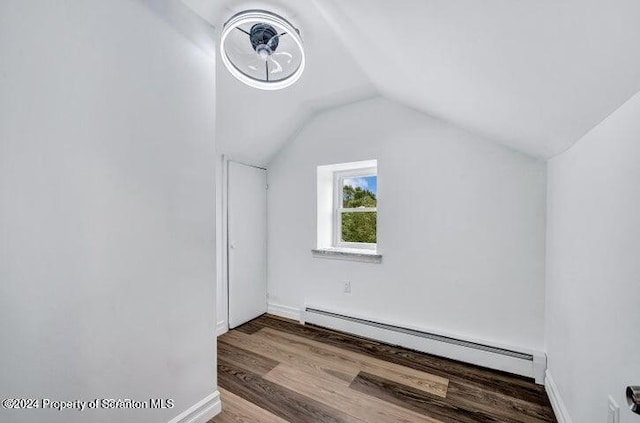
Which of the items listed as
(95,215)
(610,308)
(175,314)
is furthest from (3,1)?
(610,308)

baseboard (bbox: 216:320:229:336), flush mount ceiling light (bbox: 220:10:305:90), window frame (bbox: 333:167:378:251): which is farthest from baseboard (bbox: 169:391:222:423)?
flush mount ceiling light (bbox: 220:10:305:90)

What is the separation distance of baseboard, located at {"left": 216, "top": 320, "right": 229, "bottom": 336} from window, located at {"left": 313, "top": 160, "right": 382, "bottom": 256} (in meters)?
1.13

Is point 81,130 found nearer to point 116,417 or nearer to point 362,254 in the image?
point 116,417

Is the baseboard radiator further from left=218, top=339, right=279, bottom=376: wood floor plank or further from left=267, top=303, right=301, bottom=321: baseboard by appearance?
left=218, top=339, right=279, bottom=376: wood floor plank

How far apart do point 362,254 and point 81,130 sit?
6.79 feet

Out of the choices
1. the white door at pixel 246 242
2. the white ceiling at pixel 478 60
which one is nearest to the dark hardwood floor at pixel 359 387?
the white door at pixel 246 242

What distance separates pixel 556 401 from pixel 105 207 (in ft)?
8.38

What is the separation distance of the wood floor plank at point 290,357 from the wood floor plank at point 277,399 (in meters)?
0.25

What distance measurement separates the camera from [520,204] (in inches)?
69.1

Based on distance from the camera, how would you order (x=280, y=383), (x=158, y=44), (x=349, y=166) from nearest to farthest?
1. (x=158, y=44)
2. (x=280, y=383)
3. (x=349, y=166)

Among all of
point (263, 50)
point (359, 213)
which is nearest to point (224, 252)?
point (359, 213)

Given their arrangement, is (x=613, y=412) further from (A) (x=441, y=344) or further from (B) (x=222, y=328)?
(B) (x=222, y=328)

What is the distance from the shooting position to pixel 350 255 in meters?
2.38

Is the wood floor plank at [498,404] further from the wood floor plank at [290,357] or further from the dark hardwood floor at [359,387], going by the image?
the wood floor plank at [290,357]
